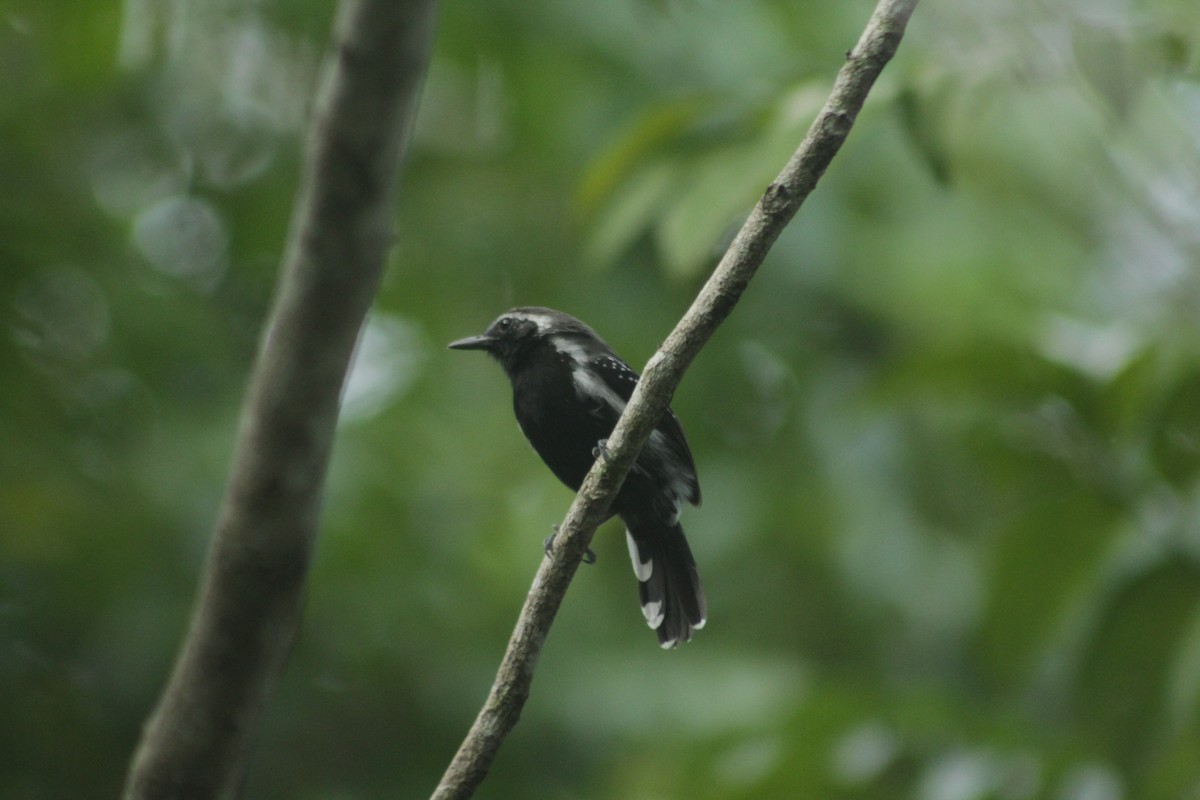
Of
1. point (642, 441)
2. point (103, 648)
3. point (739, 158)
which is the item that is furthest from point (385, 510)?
point (642, 441)

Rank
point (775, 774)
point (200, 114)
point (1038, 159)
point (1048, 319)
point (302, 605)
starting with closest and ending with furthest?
point (302, 605) < point (775, 774) < point (1048, 319) < point (1038, 159) < point (200, 114)

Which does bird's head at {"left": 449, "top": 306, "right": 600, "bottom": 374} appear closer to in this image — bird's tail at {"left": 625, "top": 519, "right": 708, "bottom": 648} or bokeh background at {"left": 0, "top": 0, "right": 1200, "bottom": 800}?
bokeh background at {"left": 0, "top": 0, "right": 1200, "bottom": 800}

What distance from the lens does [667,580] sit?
193 inches

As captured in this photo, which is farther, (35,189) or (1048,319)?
(35,189)

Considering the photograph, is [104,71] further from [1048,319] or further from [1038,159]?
[1038,159]

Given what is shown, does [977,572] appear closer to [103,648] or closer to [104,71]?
[103,648]

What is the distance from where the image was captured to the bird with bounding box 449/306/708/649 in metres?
4.72

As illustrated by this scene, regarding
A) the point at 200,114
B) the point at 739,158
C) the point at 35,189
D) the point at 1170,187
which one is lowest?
the point at 1170,187

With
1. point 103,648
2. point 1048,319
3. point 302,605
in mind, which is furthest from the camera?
point 103,648

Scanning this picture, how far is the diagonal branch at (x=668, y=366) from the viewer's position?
2.42 metres

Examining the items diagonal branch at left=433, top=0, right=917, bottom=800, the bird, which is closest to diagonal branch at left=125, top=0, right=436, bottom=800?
diagonal branch at left=433, top=0, right=917, bottom=800

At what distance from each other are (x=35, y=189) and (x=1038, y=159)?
488 cm

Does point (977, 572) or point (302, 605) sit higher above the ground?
point (977, 572)

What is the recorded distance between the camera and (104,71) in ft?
16.2
